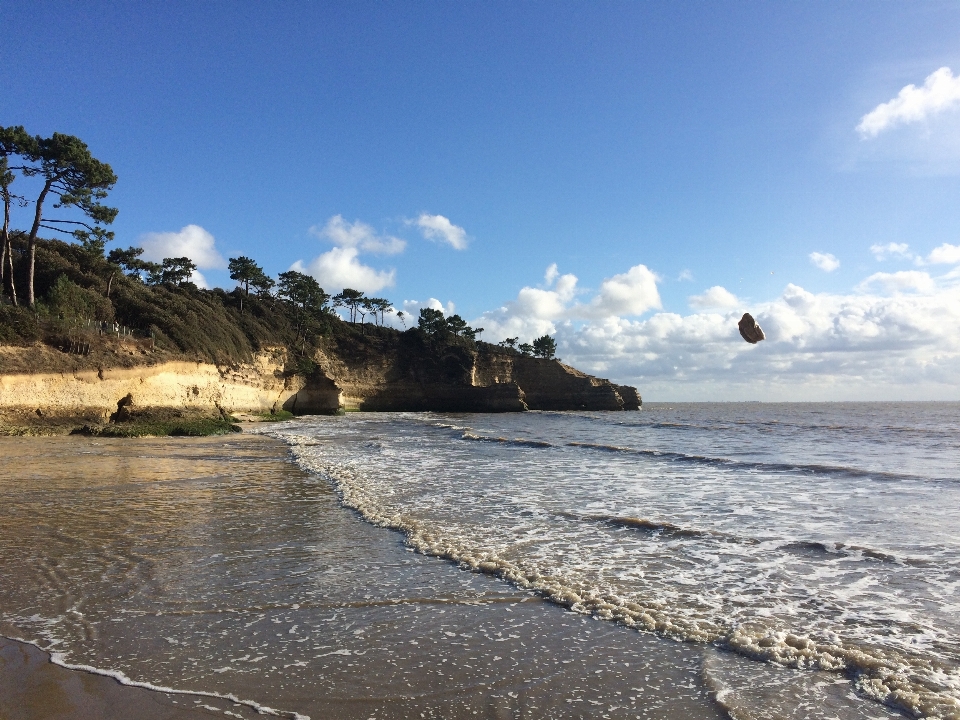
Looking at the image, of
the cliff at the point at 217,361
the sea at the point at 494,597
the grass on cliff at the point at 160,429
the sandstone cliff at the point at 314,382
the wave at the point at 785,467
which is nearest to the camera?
the sea at the point at 494,597

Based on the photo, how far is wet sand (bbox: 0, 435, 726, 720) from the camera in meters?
3.88

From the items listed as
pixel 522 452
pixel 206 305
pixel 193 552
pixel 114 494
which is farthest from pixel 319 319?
pixel 193 552

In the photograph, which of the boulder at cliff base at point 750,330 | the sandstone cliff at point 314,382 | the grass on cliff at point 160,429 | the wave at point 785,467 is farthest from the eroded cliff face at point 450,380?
the boulder at cliff base at point 750,330

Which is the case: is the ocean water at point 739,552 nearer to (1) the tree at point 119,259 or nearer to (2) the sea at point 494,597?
(2) the sea at point 494,597

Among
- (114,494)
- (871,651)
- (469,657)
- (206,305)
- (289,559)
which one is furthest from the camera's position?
(206,305)

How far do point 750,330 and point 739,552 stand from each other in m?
4.23

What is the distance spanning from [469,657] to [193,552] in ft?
14.7

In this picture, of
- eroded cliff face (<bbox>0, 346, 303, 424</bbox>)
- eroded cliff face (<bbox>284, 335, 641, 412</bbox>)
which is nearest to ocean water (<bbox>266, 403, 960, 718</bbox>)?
eroded cliff face (<bbox>0, 346, 303, 424</bbox>)

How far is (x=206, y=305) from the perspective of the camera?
53.3m

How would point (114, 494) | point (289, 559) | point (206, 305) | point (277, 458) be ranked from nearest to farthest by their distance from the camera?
point (289, 559), point (114, 494), point (277, 458), point (206, 305)

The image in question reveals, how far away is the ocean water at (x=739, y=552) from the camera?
185 inches

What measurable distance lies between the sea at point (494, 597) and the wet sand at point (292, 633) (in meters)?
0.03

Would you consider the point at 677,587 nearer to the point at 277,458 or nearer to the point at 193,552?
the point at 193,552

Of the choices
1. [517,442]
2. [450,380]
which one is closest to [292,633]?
[517,442]
